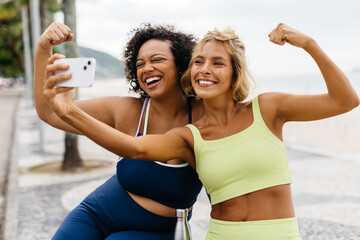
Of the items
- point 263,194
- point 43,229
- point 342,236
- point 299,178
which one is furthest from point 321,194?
point 263,194

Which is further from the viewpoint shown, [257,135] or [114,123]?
[114,123]

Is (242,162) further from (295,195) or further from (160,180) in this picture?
(295,195)

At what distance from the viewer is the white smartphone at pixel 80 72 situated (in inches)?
64.3

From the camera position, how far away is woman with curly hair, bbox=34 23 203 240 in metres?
2.27

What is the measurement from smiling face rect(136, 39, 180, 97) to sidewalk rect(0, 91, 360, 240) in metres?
2.12

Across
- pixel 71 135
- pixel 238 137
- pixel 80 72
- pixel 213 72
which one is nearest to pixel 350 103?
pixel 238 137

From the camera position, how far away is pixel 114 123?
2.60m

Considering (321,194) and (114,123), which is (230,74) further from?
(321,194)

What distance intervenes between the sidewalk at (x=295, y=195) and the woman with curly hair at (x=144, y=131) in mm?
1815

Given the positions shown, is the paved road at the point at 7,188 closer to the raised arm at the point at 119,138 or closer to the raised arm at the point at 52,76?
the raised arm at the point at 52,76

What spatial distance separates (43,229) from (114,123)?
8.79 ft

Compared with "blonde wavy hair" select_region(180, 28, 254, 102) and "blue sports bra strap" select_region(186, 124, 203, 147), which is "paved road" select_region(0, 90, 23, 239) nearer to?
"blue sports bra strap" select_region(186, 124, 203, 147)

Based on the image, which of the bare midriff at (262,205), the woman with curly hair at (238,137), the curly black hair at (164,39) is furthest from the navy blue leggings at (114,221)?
the curly black hair at (164,39)

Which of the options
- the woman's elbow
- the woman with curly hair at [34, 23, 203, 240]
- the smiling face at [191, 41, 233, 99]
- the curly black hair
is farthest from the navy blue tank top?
the woman's elbow
